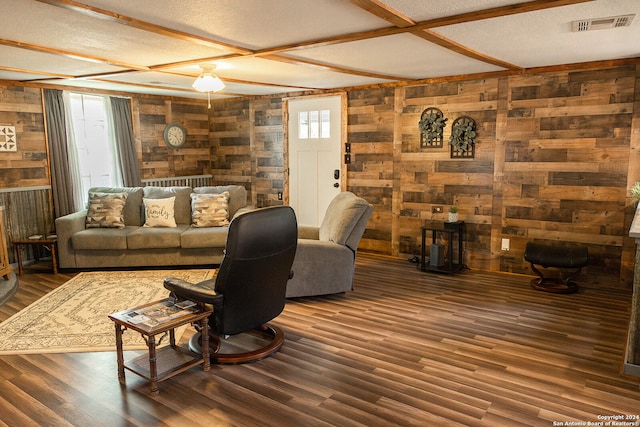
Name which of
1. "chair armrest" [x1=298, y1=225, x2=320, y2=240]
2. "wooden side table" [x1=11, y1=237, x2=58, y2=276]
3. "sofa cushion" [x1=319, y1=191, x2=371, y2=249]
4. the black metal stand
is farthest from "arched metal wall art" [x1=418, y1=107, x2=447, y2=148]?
"wooden side table" [x1=11, y1=237, x2=58, y2=276]

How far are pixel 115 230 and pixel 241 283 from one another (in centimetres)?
327

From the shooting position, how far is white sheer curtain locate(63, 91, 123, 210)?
6316mm

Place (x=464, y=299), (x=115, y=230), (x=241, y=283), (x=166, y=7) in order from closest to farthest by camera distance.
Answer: (x=166, y=7)
(x=241, y=283)
(x=464, y=299)
(x=115, y=230)

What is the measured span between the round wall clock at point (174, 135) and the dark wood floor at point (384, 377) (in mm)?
3839

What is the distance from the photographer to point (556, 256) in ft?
15.3

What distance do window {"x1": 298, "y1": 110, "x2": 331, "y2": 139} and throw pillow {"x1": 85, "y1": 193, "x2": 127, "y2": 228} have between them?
2744 mm

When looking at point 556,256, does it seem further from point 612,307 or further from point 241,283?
point 241,283

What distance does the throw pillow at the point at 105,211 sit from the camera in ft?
18.7

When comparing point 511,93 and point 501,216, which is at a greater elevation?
point 511,93

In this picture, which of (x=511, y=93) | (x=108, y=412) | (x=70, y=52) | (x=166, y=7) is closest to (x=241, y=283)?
(x=108, y=412)

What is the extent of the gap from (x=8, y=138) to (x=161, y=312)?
4117mm

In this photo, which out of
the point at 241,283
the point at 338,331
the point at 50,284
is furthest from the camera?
the point at 50,284

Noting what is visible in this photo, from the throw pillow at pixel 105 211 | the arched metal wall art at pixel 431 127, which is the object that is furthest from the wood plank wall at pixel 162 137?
the arched metal wall art at pixel 431 127

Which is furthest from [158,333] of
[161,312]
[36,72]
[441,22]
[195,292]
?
[36,72]
